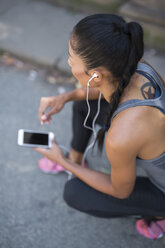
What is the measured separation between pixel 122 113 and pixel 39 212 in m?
1.13

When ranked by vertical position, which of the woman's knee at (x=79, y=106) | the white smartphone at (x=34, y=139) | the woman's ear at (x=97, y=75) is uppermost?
the woman's ear at (x=97, y=75)

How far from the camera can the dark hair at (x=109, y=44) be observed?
1.25 metres

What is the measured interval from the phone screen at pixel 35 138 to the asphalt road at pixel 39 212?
0.37m

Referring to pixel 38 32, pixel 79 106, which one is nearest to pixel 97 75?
pixel 79 106

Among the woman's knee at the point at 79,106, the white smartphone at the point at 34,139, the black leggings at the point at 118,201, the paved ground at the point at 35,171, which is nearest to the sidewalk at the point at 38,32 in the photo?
the paved ground at the point at 35,171

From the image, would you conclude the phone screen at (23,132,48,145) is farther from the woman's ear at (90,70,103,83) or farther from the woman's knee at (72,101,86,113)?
the woman's ear at (90,70,103,83)

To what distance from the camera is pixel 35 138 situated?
205 centimetres

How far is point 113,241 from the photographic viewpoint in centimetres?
196

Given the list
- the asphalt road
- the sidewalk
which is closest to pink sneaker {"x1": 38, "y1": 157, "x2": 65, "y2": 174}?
the asphalt road

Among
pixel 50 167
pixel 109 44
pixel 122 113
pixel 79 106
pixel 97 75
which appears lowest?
pixel 50 167

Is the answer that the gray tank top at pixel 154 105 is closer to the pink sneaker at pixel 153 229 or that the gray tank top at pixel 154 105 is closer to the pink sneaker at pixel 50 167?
the pink sneaker at pixel 153 229

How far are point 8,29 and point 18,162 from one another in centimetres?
199

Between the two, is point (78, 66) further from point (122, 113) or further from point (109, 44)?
point (122, 113)

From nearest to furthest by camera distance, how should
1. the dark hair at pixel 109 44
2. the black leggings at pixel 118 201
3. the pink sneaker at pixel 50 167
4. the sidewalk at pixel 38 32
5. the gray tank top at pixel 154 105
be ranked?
1. the dark hair at pixel 109 44
2. the gray tank top at pixel 154 105
3. the black leggings at pixel 118 201
4. the pink sneaker at pixel 50 167
5. the sidewalk at pixel 38 32
